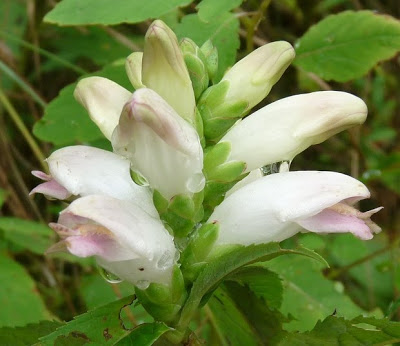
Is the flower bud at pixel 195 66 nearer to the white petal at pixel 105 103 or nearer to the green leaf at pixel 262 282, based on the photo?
the white petal at pixel 105 103

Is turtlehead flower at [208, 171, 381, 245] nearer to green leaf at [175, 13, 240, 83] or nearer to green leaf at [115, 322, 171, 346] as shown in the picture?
green leaf at [115, 322, 171, 346]

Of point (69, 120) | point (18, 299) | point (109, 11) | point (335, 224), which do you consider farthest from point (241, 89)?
point (18, 299)

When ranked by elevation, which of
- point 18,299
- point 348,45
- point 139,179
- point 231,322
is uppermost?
point 139,179

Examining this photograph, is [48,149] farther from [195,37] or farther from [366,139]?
[366,139]

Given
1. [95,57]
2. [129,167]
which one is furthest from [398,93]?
[129,167]

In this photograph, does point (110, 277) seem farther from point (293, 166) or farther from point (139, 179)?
point (293, 166)

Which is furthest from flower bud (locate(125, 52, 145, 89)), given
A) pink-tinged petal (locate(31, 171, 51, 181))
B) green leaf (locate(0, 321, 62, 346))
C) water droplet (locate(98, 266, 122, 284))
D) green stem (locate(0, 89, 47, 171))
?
green stem (locate(0, 89, 47, 171))
